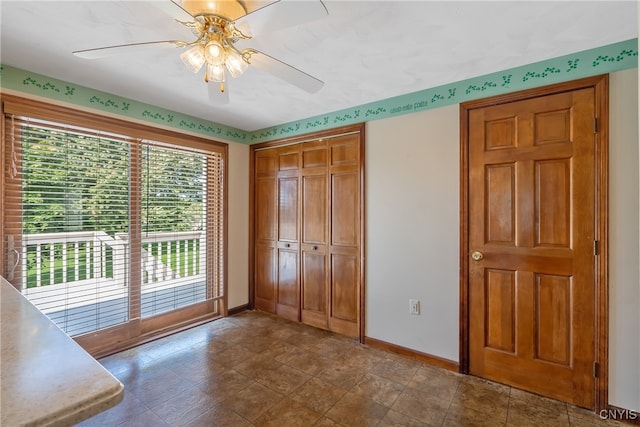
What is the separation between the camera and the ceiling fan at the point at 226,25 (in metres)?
1.17

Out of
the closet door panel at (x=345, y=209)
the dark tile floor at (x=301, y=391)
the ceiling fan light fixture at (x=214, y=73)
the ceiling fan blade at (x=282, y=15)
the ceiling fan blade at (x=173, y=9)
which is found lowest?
the dark tile floor at (x=301, y=391)

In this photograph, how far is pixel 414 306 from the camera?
2.59 m

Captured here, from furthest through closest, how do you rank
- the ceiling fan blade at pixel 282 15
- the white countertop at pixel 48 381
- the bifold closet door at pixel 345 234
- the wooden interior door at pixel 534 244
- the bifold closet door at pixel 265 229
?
the bifold closet door at pixel 265 229
the bifold closet door at pixel 345 234
the wooden interior door at pixel 534 244
the ceiling fan blade at pixel 282 15
the white countertop at pixel 48 381

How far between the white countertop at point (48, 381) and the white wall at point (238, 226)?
9.39 feet

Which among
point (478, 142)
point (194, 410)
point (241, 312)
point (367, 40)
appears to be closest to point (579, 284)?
point (478, 142)

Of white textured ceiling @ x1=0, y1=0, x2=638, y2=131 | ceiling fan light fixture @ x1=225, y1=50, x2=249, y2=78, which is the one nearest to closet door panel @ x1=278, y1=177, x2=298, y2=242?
white textured ceiling @ x1=0, y1=0, x2=638, y2=131

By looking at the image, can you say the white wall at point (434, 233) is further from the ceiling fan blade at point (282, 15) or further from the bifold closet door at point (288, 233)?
the ceiling fan blade at point (282, 15)

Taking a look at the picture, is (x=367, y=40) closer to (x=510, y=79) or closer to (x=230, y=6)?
(x=230, y=6)

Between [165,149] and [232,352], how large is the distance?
2.16 metres

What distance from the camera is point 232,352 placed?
2.70m

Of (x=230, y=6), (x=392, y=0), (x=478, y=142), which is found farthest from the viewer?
(x=478, y=142)

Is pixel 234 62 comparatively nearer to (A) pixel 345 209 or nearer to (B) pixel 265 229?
(A) pixel 345 209

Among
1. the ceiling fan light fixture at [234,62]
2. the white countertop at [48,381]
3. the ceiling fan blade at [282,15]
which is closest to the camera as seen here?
the white countertop at [48,381]

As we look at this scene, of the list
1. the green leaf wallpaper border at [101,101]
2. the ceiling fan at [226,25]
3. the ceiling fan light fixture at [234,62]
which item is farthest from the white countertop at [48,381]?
the green leaf wallpaper border at [101,101]
